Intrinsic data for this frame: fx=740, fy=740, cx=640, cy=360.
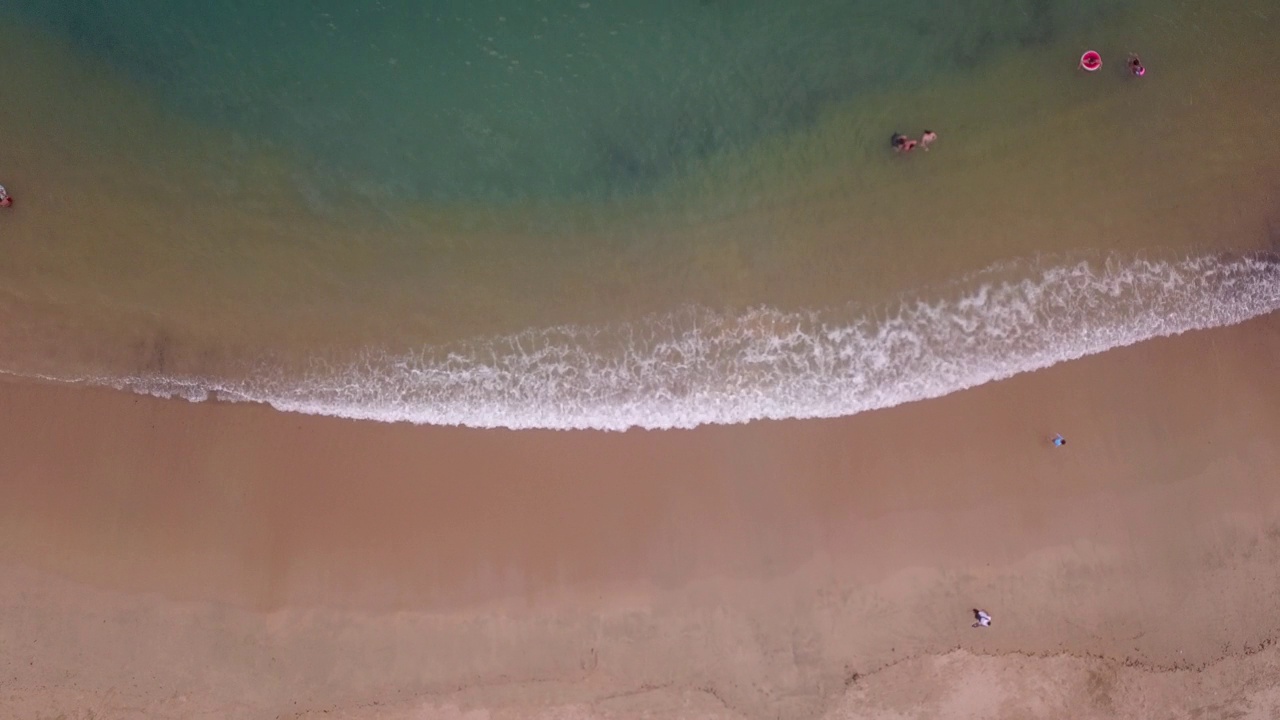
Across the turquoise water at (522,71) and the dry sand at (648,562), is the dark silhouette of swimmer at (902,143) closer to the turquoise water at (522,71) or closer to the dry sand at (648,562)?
the turquoise water at (522,71)

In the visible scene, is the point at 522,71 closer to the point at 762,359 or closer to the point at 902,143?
the point at 762,359

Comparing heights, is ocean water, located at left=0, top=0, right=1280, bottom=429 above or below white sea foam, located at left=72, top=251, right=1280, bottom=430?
above

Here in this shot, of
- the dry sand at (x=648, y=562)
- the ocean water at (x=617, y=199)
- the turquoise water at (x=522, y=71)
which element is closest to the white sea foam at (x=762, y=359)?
the ocean water at (x=617, y=199)

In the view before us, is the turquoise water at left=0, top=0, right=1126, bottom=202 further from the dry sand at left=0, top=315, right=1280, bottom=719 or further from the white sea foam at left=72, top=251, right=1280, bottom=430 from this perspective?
the dry sand at left=0, top=315, right=1280, bottom=719

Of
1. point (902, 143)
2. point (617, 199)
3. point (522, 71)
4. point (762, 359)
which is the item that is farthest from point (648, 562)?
point (522, 71)

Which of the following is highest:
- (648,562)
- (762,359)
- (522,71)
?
(522,71)

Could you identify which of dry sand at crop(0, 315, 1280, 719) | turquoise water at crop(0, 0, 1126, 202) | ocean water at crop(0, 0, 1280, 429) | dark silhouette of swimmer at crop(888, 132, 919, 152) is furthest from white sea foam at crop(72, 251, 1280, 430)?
turquoise water at crop(0, 0, 1126, 202)
